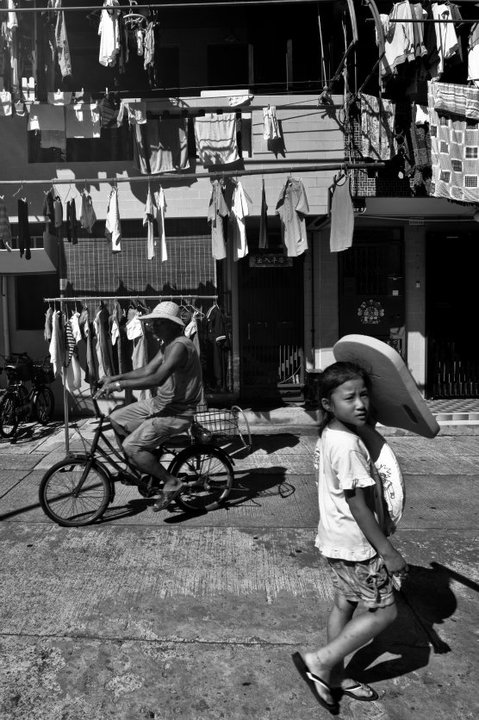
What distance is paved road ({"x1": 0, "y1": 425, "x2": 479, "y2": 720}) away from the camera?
2938mm

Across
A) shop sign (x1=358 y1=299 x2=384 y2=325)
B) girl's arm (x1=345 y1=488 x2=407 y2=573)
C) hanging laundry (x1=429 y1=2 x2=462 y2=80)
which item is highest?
hanging laundry (x1=429 y1=2 x2=462 y2=80)

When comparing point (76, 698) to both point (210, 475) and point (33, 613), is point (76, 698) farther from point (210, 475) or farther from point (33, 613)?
point (210, 475)

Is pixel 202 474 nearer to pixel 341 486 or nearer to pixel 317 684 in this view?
pixel 317 684

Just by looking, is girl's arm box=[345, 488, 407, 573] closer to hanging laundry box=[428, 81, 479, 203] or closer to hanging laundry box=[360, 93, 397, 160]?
hanging laundry box=[428, 81, 479, 203]

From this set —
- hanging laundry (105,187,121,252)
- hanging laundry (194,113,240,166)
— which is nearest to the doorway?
hanging laundry (194,113,240,166)

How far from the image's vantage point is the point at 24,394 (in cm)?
921

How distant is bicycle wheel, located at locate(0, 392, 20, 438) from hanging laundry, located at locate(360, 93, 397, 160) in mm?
6460

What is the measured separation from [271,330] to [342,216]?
3.13m

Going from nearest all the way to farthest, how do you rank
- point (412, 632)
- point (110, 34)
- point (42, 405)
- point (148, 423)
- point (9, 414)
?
point (412, 632)
point (148, 423)
point (110, 34)
point (9, 414)
point (42, 405)

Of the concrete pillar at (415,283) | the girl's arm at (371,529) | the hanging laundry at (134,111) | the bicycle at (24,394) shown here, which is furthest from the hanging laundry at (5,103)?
the girl's arm at (371,529)

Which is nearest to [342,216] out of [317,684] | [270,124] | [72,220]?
[270,124]

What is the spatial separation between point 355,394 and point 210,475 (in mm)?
3194

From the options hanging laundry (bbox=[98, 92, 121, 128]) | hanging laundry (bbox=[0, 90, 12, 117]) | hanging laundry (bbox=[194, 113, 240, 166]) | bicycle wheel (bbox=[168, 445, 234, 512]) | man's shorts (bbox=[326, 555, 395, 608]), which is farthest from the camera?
hanging laundry (bbox=[194, 113, 240, 166])

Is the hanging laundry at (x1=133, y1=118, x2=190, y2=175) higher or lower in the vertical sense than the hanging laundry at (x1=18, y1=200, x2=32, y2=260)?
higher
